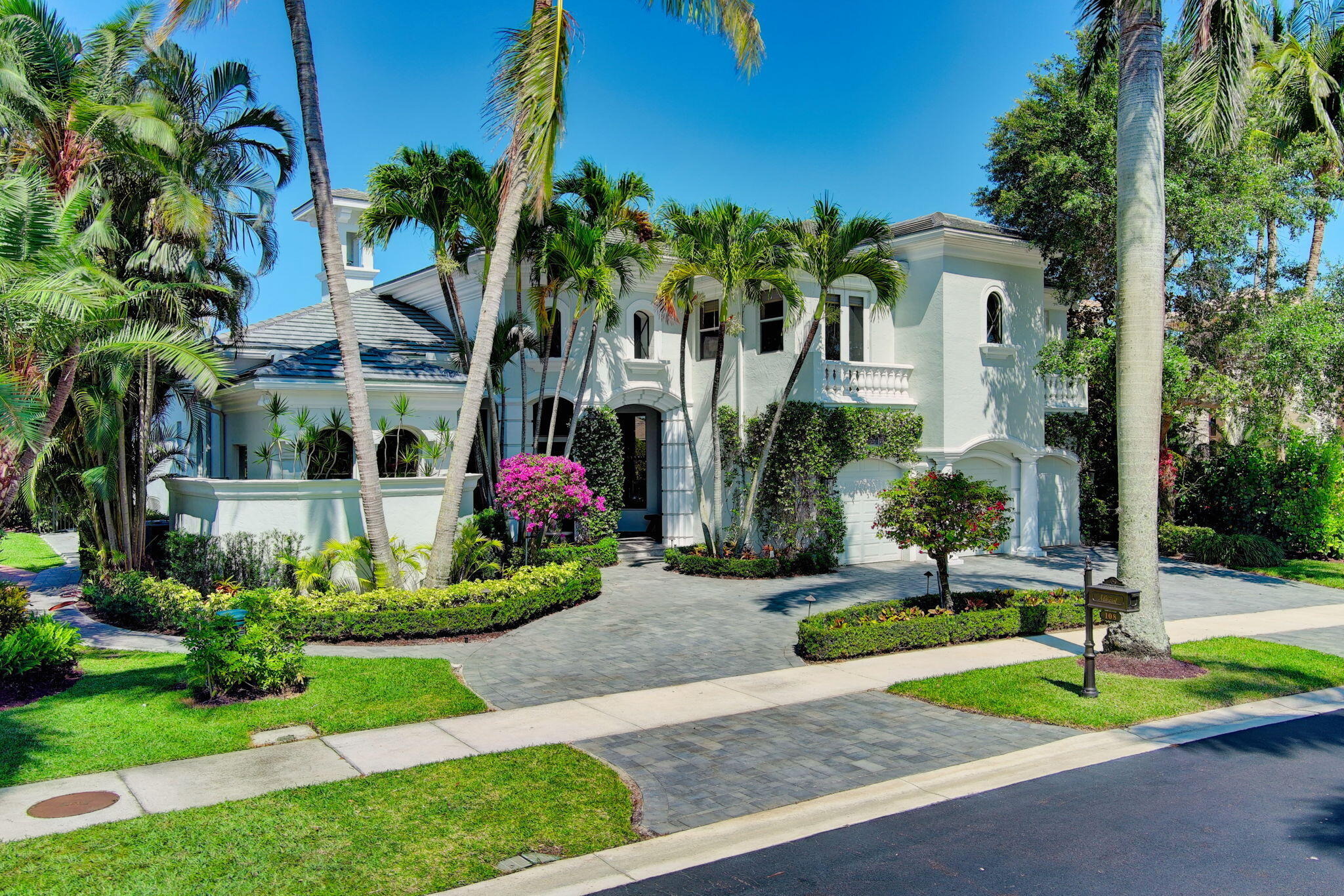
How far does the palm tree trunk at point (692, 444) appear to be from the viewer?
1925 cm

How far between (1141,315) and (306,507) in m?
12.7

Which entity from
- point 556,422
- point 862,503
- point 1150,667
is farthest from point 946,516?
point 556,422

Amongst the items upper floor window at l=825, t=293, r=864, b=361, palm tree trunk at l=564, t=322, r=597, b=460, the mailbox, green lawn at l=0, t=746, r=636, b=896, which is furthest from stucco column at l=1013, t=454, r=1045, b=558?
green lawn at l=0, t=746, r=636, b=896

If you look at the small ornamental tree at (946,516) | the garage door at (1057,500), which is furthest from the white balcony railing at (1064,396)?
the small ornamental tree at (946,516)

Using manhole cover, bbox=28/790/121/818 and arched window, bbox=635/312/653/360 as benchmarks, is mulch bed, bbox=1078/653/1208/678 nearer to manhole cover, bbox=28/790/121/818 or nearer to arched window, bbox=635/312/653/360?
manhole cover, bbox=28/790/121/818

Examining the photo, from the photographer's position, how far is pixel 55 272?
9.37 m

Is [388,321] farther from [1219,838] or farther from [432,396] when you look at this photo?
[1219,838]

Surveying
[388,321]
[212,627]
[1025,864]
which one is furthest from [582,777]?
[388,321]

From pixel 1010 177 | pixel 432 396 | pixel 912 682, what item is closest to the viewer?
pixel 912 682

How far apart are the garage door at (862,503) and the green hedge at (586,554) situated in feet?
17.1

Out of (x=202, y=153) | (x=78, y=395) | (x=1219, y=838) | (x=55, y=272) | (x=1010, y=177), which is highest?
(x=1010, y=177)

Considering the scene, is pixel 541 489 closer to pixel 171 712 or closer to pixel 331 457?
pixel 331 457

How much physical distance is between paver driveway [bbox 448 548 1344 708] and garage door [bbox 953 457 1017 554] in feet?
2.70

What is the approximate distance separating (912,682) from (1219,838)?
423cm
